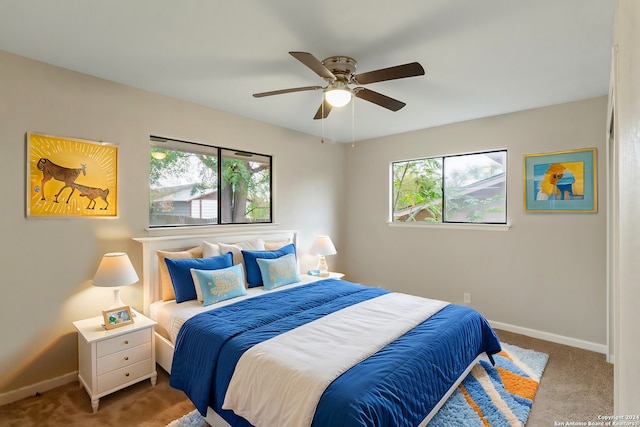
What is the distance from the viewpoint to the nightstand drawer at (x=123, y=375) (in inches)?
88.1

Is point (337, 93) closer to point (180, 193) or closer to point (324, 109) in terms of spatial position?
point (324, 109)

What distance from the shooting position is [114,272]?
8.02 ft

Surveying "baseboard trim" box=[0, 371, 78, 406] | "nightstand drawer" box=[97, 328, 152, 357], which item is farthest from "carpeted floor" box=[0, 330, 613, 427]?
"nightstand drawer" box=[97, 328, 152, 357]

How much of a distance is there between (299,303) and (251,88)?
202cm

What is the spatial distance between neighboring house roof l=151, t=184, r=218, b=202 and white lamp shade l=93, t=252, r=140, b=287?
80cm

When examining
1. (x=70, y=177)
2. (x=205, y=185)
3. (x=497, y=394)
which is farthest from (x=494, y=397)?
(x=70, y=177)

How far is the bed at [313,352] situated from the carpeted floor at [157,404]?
0.23m

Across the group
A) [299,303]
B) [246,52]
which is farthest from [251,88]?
[299,303]

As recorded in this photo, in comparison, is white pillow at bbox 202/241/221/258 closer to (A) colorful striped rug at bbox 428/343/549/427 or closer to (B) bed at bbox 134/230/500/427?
(B) bed at bbox 134/230/500/427

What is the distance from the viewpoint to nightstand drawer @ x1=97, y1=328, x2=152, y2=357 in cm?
225

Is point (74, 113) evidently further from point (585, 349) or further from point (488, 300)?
point (585, 349)

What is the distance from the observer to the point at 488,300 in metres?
3.75

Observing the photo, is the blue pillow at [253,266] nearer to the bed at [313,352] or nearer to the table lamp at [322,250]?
the bed at [313,352]

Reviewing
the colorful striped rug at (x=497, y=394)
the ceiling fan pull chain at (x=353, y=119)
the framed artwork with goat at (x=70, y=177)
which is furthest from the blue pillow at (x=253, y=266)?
the colorful striped rug at (x=497, y=394)
